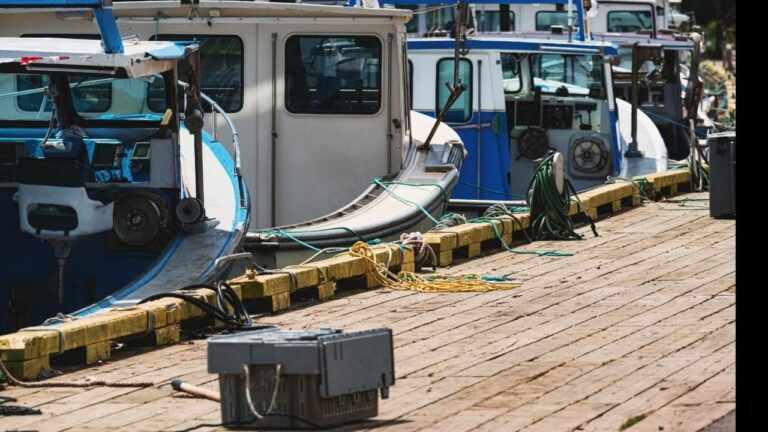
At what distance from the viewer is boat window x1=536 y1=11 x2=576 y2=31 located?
27.8 m

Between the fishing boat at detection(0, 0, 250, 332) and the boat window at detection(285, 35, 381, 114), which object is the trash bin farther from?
the fishing boat at detection(0, 0, 250, 332)

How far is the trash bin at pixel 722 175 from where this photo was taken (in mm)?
15578

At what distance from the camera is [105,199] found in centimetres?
1045

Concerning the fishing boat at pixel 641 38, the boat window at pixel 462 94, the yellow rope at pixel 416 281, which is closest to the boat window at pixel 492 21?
the fishing boat at pixel 641 38

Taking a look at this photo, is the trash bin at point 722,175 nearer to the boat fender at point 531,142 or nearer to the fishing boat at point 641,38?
the boat fender at point 531,142

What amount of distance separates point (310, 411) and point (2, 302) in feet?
15.1

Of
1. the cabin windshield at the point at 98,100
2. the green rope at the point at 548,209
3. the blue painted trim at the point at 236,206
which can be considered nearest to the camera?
the blue painted trim at the point at 236,206

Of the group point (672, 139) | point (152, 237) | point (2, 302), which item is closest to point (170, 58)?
point (152, 237)

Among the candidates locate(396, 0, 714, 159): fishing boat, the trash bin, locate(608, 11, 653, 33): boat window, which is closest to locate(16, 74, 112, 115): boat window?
the trash bin

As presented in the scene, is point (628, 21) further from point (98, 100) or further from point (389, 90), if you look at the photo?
point (98, 100)

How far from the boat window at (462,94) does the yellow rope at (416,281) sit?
20.5ft

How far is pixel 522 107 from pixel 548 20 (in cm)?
1027

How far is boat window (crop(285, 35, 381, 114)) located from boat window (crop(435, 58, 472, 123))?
3752 mm

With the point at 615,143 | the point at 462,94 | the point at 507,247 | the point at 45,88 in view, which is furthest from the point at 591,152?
the point at 45,88
